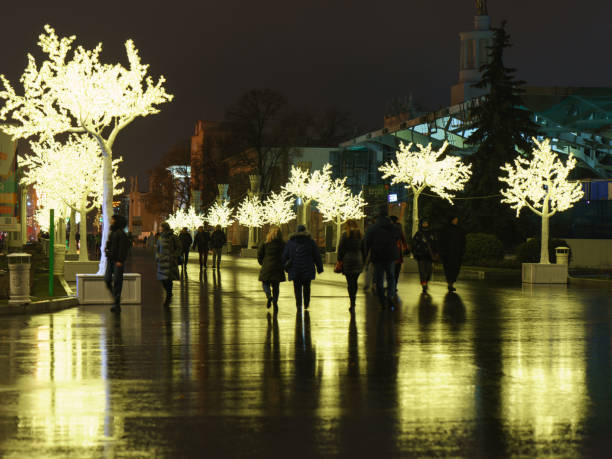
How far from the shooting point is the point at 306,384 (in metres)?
9.09

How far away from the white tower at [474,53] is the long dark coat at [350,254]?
79.2 meters

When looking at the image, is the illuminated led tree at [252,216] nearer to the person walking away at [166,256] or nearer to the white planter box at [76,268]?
the white planter box at [76,268]

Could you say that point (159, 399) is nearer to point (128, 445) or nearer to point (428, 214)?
point (128, 445)

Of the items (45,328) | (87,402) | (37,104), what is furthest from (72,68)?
(87,402)

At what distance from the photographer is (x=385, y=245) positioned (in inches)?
712

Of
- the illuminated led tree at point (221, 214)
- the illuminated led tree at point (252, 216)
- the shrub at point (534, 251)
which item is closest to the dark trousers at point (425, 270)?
the shrub at point (534, 251)

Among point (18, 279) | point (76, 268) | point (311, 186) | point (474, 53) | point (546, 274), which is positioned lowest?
point (546, 274)

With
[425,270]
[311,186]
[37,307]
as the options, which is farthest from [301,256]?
[311,186]

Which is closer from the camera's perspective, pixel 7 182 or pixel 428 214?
pixel 428 214

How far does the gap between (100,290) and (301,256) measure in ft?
15.9

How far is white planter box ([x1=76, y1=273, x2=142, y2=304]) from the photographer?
1922 centimetres

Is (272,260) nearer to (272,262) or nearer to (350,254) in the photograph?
(272,262)

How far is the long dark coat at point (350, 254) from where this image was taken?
58.0ft

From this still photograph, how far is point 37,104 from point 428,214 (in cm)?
3994
